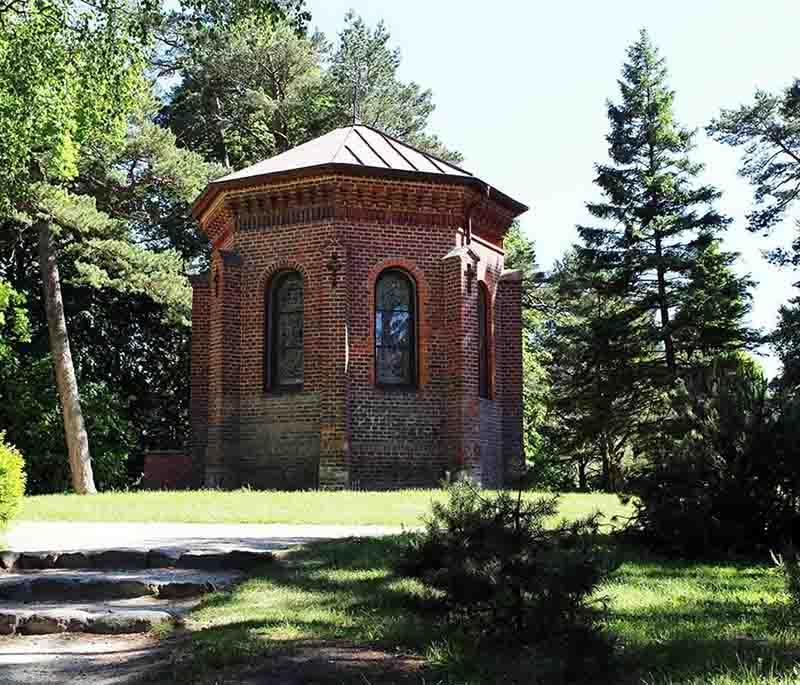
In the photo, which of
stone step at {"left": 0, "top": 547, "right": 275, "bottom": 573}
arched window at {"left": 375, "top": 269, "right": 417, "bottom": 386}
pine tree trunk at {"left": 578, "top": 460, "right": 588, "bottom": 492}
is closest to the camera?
stone step at {"left": 0, "top": 547, "right": 275, "bottom": 573}

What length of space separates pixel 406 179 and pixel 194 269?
13.9 metres

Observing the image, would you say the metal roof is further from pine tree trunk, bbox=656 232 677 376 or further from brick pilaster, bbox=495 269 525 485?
pine tree trunk, bbox=656 232 677 376

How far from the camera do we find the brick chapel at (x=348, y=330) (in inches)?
674

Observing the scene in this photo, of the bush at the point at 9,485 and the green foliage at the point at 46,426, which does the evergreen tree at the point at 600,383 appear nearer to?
the green foliage at the point at 46,426

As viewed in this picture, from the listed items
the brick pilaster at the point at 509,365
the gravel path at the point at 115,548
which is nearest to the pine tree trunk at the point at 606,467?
the brick pilaster at the point at 509,365

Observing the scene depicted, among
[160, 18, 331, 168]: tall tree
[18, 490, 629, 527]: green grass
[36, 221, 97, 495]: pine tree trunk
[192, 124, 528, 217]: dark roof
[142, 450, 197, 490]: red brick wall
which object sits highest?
[160, 18, 331, 168]: tall tree

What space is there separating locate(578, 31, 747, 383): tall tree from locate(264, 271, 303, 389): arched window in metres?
11.9

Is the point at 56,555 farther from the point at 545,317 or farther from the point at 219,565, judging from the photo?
the point at 545,317

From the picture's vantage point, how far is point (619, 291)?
1083 inches

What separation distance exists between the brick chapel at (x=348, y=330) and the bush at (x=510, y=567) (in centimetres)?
1114

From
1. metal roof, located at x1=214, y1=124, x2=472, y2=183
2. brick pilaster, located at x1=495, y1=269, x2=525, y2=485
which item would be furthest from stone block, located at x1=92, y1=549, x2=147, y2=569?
brick pilaster, located at x1=495, y1=269, x2=525, y2=485

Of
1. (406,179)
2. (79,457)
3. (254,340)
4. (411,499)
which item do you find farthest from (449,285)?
(79,457)

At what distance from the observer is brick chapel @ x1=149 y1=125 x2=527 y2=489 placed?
17.1m

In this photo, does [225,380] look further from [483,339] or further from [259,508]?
[259,508]
